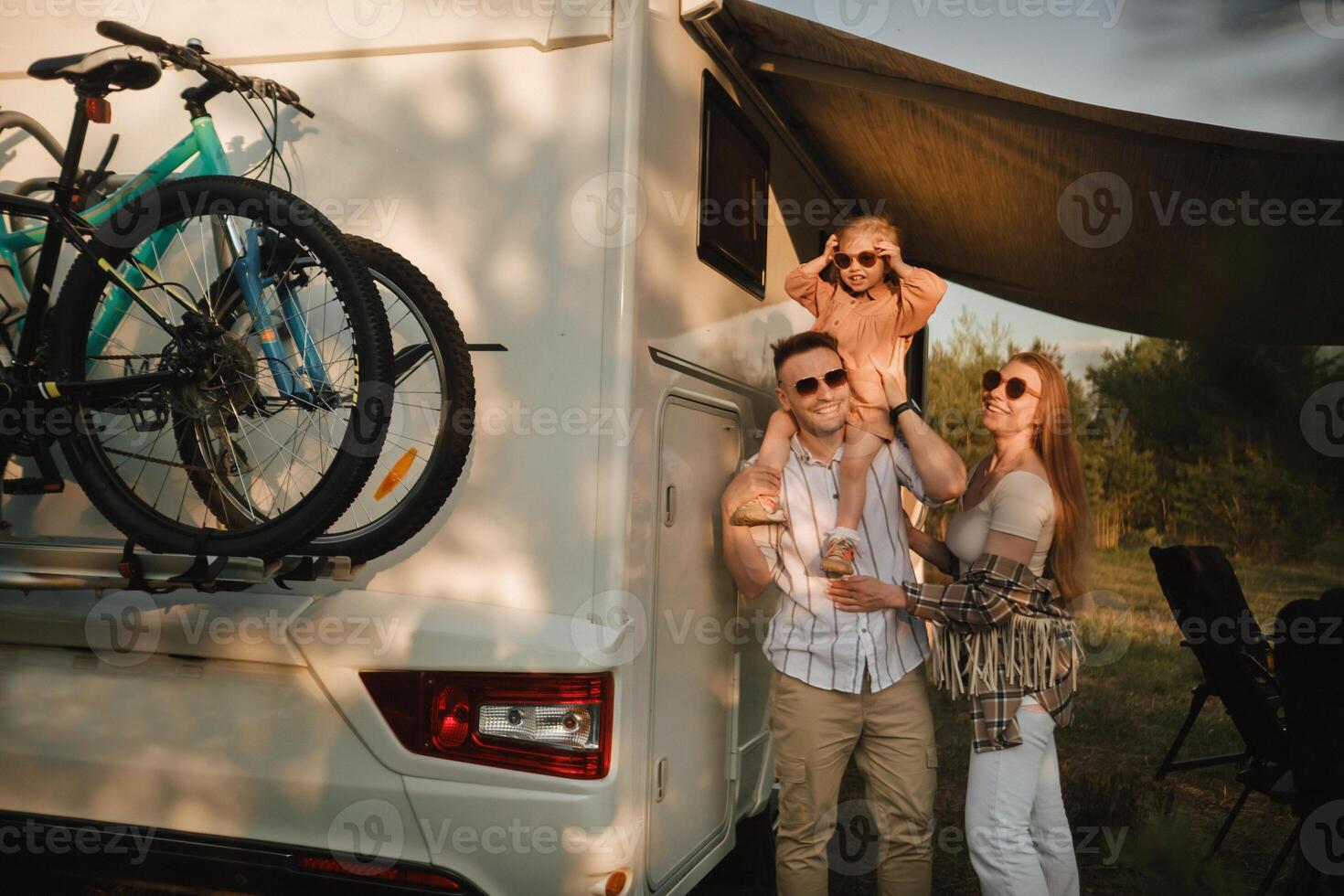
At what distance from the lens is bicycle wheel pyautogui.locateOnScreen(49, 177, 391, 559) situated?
216 cm

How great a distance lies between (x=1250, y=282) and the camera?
12.1 ft

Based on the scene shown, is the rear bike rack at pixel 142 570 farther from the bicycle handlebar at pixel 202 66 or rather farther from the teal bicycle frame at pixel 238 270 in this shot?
the bicycle handlebar at pixel 202 66

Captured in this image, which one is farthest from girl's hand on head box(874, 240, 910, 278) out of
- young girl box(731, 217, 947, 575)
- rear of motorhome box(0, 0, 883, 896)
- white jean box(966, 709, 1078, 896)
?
white jean box(966, 709, 1078, 896)

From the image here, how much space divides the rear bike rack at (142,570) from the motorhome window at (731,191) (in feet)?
4.64

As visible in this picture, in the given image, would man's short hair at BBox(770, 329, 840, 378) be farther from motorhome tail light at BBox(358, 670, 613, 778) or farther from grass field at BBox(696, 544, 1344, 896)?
grass field at BBox(696, 544, 1344, 896)

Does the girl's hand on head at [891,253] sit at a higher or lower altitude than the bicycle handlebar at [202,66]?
lower

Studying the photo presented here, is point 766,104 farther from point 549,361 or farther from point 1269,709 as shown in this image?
point 1269,709

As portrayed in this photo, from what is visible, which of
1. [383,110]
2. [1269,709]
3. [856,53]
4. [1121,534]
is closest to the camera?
[383,110]

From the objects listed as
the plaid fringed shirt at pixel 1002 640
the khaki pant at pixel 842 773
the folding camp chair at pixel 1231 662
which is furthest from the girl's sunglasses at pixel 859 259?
the folding camp chair at pixel 1231 662

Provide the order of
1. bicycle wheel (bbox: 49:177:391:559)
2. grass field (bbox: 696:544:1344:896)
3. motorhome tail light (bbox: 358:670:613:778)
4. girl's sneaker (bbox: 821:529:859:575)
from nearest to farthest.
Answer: grass field (bbox: 696:544:1344:896), bicycle wheel (bbox: 49:177:391:559), motorhome tail light (bbox: 358:670:613:778), girl's sneaker (bbox: 821:529:859:575)

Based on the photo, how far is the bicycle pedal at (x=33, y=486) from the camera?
2498 mm

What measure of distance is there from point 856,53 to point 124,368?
7.54 ft

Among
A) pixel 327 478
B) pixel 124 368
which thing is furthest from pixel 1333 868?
pixel 124 368

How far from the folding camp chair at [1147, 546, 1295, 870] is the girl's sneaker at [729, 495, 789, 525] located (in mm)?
2223
